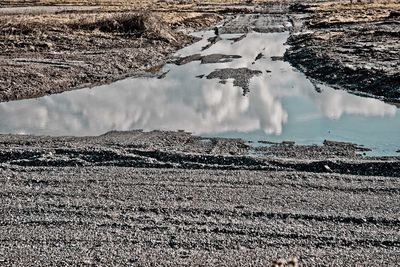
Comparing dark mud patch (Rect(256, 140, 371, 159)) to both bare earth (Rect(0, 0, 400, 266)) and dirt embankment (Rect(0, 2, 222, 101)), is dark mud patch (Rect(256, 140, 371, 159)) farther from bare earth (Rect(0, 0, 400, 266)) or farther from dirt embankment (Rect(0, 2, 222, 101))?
dirt embankment (Rect(0, 2, 222, 101))

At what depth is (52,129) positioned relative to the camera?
1909 centimetres

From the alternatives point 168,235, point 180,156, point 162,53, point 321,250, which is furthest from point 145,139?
point 162,53

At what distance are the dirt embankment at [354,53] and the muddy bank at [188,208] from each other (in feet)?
30.6

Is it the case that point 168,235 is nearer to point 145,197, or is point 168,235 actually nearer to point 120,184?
point 145,197

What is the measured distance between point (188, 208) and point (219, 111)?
393 inches

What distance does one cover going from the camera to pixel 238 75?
2750 cm

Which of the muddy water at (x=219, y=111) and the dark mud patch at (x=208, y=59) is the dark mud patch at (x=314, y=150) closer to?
the muddy water at (x=219, y=111)

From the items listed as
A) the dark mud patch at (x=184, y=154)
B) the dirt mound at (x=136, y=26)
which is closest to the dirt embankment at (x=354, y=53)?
the dark mud patch at (x=184, y=154)

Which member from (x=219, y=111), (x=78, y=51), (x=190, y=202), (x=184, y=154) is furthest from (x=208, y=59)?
(x=190, y=202)

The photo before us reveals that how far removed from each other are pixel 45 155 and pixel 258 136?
6.67 metres

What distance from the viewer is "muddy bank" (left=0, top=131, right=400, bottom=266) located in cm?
985

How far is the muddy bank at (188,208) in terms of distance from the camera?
388 inches

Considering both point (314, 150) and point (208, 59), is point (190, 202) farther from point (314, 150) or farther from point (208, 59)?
point (208, 59)

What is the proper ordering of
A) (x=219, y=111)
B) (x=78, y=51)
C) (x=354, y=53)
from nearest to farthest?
(x=219, y=111) < (x=354, y=53) < (x=78, y=51)
